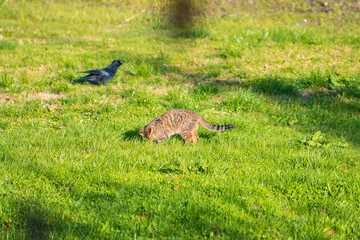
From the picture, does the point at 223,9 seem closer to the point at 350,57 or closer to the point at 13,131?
the point at 350,57

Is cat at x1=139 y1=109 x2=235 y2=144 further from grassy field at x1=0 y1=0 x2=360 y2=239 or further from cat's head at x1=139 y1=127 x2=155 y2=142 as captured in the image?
grassy field at x1=0 y1=0 x2=360 y2=239

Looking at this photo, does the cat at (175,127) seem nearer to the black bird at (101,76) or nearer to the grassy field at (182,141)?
the grassy field at (182,141)

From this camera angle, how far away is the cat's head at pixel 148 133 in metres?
4.95

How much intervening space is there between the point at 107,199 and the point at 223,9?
9.72m

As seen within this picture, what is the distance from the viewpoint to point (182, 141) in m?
5.29

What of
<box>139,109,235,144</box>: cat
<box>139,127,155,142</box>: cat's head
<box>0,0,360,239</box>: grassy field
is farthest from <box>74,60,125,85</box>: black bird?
<box>139,127,155,142</box>: cat's head

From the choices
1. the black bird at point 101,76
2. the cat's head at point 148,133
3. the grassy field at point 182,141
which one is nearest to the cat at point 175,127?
the cat's head at point 148,133

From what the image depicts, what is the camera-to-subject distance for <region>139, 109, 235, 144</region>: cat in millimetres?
5005

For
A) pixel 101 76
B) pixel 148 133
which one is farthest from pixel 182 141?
pixel 101 76

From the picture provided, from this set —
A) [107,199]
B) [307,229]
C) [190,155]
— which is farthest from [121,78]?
[307,229]

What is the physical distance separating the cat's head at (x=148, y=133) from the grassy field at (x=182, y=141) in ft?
0.35

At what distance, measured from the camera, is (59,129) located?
18.1 feet

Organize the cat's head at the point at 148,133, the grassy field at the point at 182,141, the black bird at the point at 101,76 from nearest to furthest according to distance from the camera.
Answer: the grassy field at the point at 182,141 < the cat's head at the point at 148,133 < the black bird at the point at 101,76

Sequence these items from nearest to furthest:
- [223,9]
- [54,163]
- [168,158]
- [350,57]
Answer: [54,163] < [168,158] < [350,57] < [223,9]
